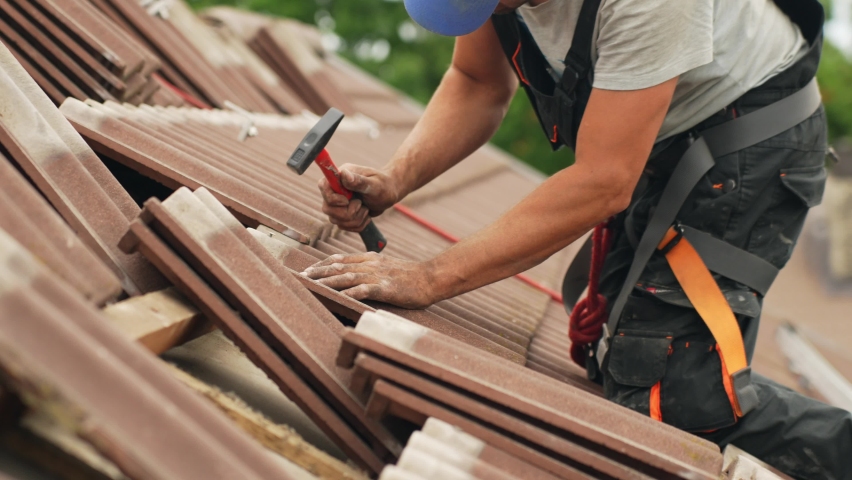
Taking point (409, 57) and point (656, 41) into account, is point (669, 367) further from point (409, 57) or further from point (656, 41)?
point (409, 57)

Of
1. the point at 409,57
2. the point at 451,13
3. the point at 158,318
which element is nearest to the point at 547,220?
the point at 451,13

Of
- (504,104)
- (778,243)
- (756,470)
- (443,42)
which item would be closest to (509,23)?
(504,104)

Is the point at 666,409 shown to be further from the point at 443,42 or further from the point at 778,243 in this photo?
the point at 443,42

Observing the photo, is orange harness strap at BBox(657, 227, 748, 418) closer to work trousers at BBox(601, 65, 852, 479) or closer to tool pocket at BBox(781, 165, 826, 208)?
work trousers at BBox(601, 65, 852, 479)

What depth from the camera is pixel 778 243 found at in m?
2.71

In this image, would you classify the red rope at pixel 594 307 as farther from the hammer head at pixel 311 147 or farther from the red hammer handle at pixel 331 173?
the hammer head at pixel 311 147

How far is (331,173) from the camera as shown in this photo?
102 inches

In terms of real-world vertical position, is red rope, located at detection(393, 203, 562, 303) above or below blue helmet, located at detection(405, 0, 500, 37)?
below

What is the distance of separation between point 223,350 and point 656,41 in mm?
1305

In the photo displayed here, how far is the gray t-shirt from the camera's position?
7.09ft

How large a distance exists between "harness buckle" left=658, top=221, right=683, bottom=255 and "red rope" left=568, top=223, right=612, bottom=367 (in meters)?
0.30

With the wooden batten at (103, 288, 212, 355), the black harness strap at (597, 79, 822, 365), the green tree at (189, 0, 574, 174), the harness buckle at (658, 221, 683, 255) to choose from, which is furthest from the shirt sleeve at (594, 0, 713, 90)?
the green tree at (189, 0, 574, 174)

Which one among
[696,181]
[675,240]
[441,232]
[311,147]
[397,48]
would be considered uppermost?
[311,147]

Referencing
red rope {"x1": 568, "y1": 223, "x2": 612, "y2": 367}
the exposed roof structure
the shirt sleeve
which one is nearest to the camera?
the exposed roof structure
